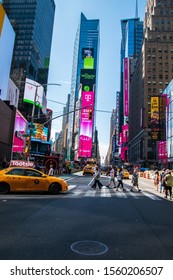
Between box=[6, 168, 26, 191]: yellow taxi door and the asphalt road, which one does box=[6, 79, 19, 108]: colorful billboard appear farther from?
the asphalt road

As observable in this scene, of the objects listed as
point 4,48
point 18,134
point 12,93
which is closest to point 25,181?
point 18,134

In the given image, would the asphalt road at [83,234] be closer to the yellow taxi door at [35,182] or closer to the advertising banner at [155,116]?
the yellow taxi door at [35,182]

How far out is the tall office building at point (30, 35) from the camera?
108 meters

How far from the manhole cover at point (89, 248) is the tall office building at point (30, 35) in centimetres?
10139

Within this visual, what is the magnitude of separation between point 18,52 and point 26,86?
128 feet

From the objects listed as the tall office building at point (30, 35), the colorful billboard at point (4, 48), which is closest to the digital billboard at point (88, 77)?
the tall office building at point (30, 35)

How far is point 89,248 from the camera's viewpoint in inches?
194

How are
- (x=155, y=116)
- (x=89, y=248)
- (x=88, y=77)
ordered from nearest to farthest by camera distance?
(x=89, y=248) → (x=155, y=116) → (x=88, y=77)

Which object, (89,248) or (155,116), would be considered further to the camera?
(155,116)

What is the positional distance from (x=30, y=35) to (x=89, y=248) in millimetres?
120737

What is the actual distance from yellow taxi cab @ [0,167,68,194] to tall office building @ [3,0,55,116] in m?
92.3

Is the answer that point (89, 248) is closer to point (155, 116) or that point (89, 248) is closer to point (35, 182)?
point (35, 182)

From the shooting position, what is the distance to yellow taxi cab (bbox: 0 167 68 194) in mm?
13656

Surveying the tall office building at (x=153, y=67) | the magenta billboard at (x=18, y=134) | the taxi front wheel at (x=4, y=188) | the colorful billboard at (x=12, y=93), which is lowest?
the taxi front wheel at (x=4, y=188)
